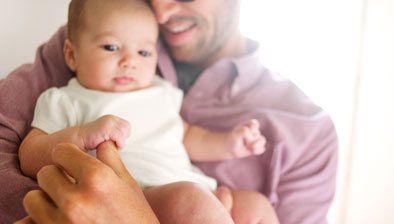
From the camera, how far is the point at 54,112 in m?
0.59

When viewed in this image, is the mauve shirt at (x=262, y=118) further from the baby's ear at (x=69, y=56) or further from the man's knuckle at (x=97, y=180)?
the man's knuckle at (x=97, y=180)

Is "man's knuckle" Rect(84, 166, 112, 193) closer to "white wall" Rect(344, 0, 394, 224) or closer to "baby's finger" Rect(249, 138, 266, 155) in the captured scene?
"baby's finger" Rect(249, 138, 266, 155)

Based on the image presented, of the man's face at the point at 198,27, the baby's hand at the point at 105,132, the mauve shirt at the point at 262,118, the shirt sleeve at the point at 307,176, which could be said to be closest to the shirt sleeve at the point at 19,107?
the mauve shirt at the point at 262,118

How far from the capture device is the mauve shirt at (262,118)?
2.26ft

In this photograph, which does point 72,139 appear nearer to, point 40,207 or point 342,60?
point 40,207

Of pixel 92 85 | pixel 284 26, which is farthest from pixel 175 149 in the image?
pixel 284 26

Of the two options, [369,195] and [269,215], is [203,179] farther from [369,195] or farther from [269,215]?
[369,195]

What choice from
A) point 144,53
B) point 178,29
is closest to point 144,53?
point 144,53

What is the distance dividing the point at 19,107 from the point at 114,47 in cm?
20

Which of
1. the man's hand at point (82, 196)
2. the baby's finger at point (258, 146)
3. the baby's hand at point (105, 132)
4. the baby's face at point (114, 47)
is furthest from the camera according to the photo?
the baby's finger at point (258, 146)

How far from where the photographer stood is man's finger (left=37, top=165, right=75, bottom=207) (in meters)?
0.35

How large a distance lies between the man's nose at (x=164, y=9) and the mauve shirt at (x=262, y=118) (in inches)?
4.0

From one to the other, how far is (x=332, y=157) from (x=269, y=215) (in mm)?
179

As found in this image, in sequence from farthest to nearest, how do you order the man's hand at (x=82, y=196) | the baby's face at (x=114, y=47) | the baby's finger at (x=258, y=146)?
1. the baby's finger at (x=258, y=146)
2. the baby's face at (x=114, y=47)
3. the man's hand at (x=82, y=196)
